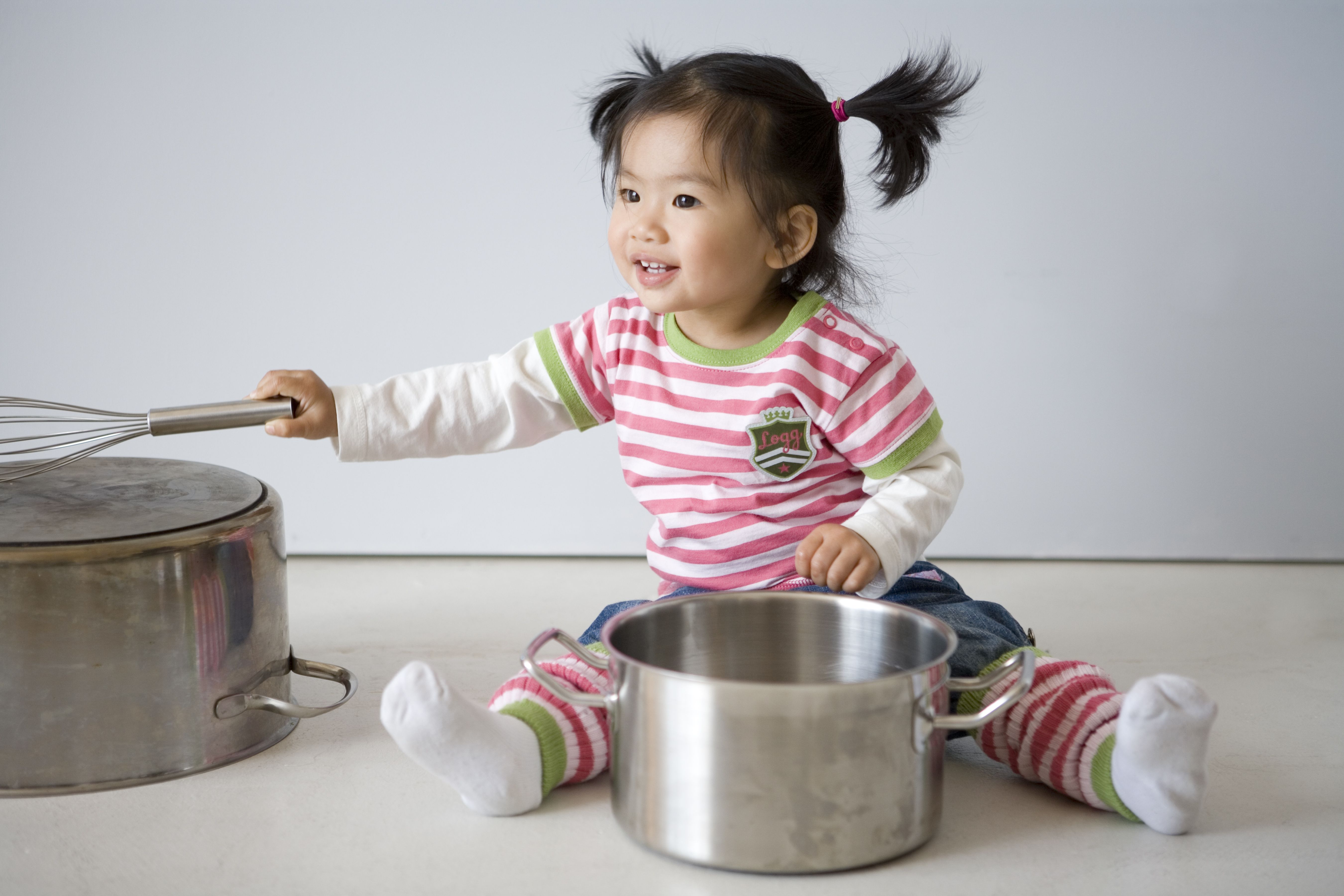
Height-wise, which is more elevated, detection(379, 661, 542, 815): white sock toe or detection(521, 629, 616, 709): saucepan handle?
detection(521, 629, 616, 709): saucepan handle

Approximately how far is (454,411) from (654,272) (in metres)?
0.21

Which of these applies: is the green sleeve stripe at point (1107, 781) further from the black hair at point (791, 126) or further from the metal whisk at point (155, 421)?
the metal whisk at point (155, 421)

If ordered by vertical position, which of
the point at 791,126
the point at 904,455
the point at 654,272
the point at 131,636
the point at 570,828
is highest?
the point at 791,126

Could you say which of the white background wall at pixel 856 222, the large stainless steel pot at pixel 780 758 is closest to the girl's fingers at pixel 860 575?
the large stainless steel pot at pixel 780 758

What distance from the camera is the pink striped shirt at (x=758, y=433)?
3.07 ft

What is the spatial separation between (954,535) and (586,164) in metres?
0.60

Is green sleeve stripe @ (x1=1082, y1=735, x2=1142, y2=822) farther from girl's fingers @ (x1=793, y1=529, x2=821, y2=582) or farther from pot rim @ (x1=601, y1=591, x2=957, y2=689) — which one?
girl's fingers @ (x1=793, y1=529, x2=821, y2=582)

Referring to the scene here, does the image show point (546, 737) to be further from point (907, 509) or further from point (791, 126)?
point (791, 126)

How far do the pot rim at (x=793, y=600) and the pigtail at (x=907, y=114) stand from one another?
356 millimetres

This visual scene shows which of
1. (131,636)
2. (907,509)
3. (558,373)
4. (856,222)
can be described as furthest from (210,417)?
(856,222)

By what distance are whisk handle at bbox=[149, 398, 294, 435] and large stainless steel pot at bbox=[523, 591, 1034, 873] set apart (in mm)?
299

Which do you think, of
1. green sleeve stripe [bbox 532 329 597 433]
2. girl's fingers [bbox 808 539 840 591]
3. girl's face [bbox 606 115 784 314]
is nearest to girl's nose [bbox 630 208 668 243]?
girl's face [bbox 606 115 784 314]

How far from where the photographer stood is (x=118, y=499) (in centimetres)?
86

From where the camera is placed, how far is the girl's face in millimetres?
904
